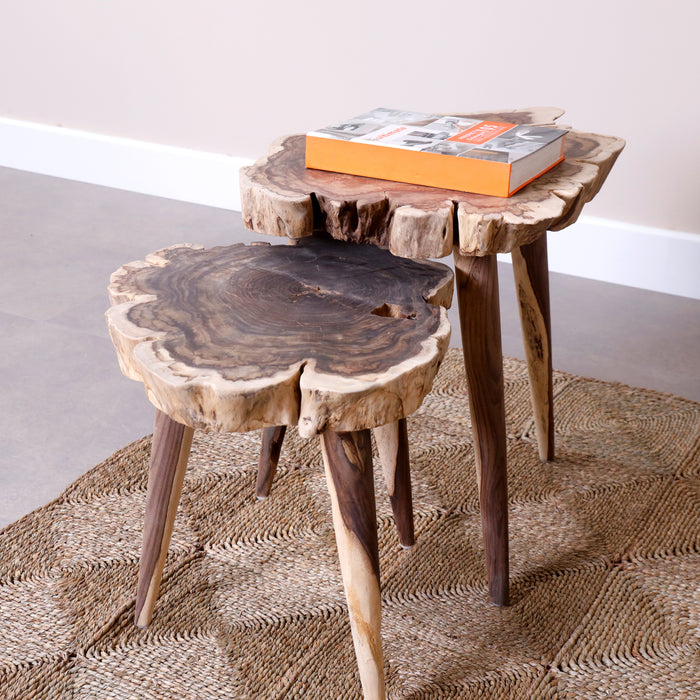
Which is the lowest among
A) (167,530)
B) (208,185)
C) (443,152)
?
(208,185)

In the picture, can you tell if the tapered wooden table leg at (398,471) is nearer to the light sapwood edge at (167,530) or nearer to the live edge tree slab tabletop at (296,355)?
the live edge tree slab tabletop at (296,355)

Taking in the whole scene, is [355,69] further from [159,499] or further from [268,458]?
[159,499]

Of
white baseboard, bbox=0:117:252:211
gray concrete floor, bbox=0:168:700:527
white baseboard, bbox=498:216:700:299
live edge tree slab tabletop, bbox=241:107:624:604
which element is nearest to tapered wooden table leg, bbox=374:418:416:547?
live edge tree slab tabletop, bbox=241:107:624:604

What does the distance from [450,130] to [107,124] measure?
1.89m

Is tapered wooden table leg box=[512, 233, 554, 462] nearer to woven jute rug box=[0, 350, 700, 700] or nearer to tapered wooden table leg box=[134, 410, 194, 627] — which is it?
woven jute rug box=[0, 350, 700, 700]

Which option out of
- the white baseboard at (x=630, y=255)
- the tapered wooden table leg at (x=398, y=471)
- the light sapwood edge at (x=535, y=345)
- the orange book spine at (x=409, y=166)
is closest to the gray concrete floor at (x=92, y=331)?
the white baseboard at (x=630, y=255)

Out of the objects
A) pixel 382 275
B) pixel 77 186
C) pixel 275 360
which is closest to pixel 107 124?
pixel 77 186

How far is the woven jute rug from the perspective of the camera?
38.1 inches

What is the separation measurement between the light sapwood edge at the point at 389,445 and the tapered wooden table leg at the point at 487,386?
103 millimetres

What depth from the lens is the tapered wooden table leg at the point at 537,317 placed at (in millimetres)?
1200

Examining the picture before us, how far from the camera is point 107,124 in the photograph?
8.89 ft

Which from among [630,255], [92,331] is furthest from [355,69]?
[92,331]

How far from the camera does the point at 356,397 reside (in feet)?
2.45

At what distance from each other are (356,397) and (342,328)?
0.12 metres
